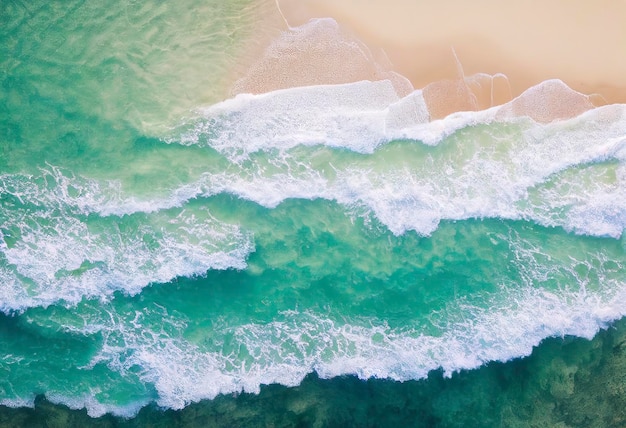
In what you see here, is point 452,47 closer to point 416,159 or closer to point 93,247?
point 416,159

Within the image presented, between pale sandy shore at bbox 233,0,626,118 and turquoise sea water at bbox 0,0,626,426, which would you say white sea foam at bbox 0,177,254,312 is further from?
pale sandy shore at bbox 233,0,626,118

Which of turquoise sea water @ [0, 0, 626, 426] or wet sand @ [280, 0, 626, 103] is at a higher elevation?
wet sand @ [280, 0, 626, 103]

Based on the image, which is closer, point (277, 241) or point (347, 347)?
point (347, 347)

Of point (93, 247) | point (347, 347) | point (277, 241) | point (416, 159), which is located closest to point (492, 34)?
point (416, 159)

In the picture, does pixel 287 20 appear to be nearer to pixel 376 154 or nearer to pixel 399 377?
pixel 376 154

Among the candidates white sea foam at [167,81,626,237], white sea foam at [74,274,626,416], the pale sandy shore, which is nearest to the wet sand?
the pale sandy shore

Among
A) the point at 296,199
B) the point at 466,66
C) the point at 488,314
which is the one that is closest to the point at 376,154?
the point at 296,199
